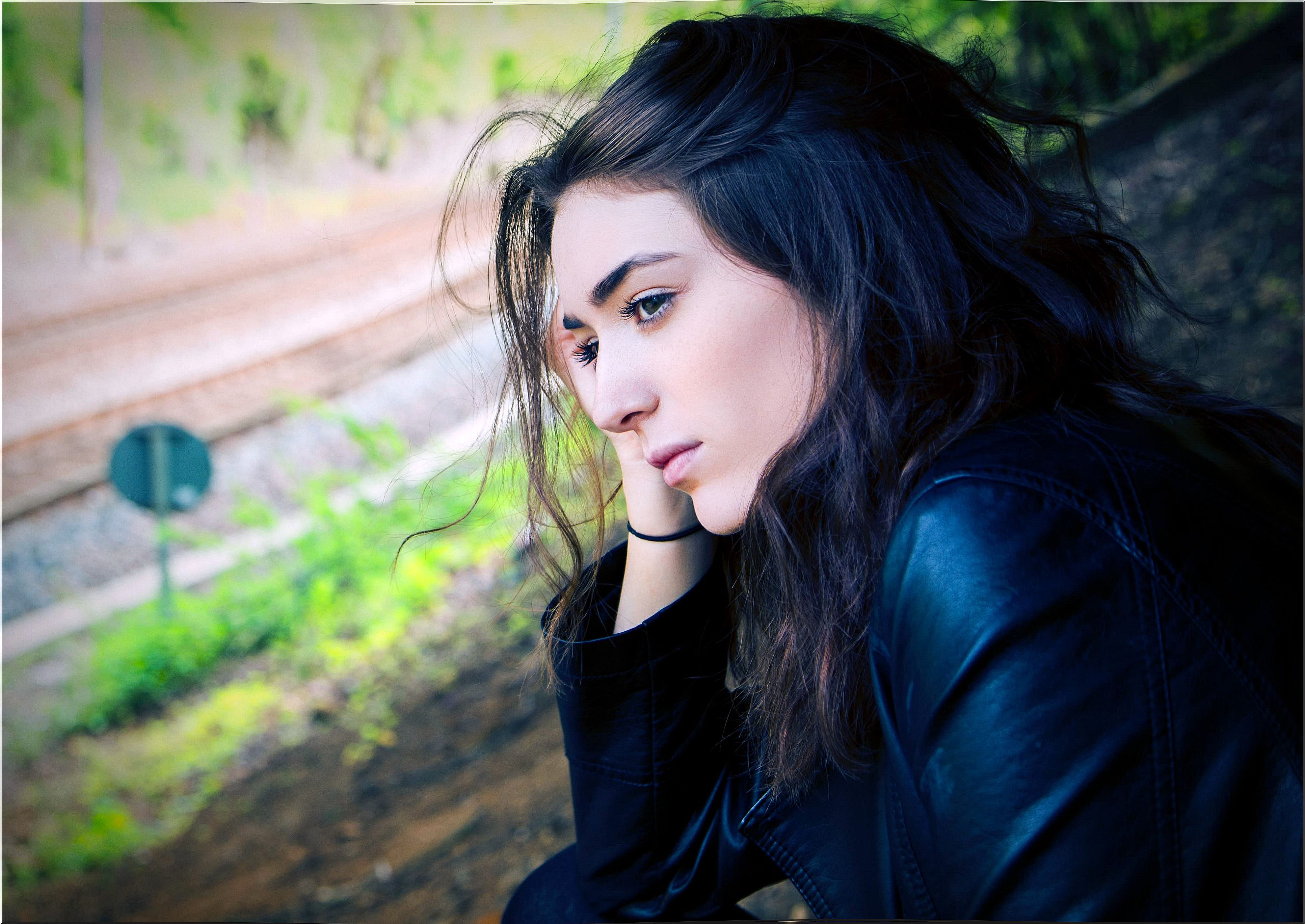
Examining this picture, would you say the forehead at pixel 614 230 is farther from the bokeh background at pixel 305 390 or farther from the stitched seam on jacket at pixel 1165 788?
the bokeh background at pixel 305 390

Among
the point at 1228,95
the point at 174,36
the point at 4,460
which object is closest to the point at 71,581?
the point at 4,460

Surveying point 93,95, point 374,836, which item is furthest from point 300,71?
point 374,836

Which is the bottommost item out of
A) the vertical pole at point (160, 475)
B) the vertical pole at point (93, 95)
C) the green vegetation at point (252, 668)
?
the green vegetation at point (252, 668)

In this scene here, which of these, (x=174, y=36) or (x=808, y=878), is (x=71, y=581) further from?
(x=808, y=878)

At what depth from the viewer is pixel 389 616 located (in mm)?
3859

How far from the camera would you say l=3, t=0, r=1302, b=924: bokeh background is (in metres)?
3.12

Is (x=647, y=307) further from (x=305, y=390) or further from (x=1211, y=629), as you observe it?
(x=305, y=390)

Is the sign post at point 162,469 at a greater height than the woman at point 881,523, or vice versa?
the sign post at point 162,469

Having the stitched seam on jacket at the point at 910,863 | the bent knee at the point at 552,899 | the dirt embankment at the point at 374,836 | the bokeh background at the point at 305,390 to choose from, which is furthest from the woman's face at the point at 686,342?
the bokeh background at the point at 305,390

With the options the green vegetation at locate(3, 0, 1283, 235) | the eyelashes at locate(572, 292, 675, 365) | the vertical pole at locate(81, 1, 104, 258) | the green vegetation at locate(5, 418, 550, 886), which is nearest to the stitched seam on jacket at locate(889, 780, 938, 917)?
the eyelashes at locate(572, 292, 675, 365)

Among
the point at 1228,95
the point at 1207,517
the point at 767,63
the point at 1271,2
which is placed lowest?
the point at 1207,517

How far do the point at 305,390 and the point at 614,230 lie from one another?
13.1 feet

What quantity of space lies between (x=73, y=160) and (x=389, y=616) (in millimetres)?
2487

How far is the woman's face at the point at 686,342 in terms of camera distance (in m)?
1.06
